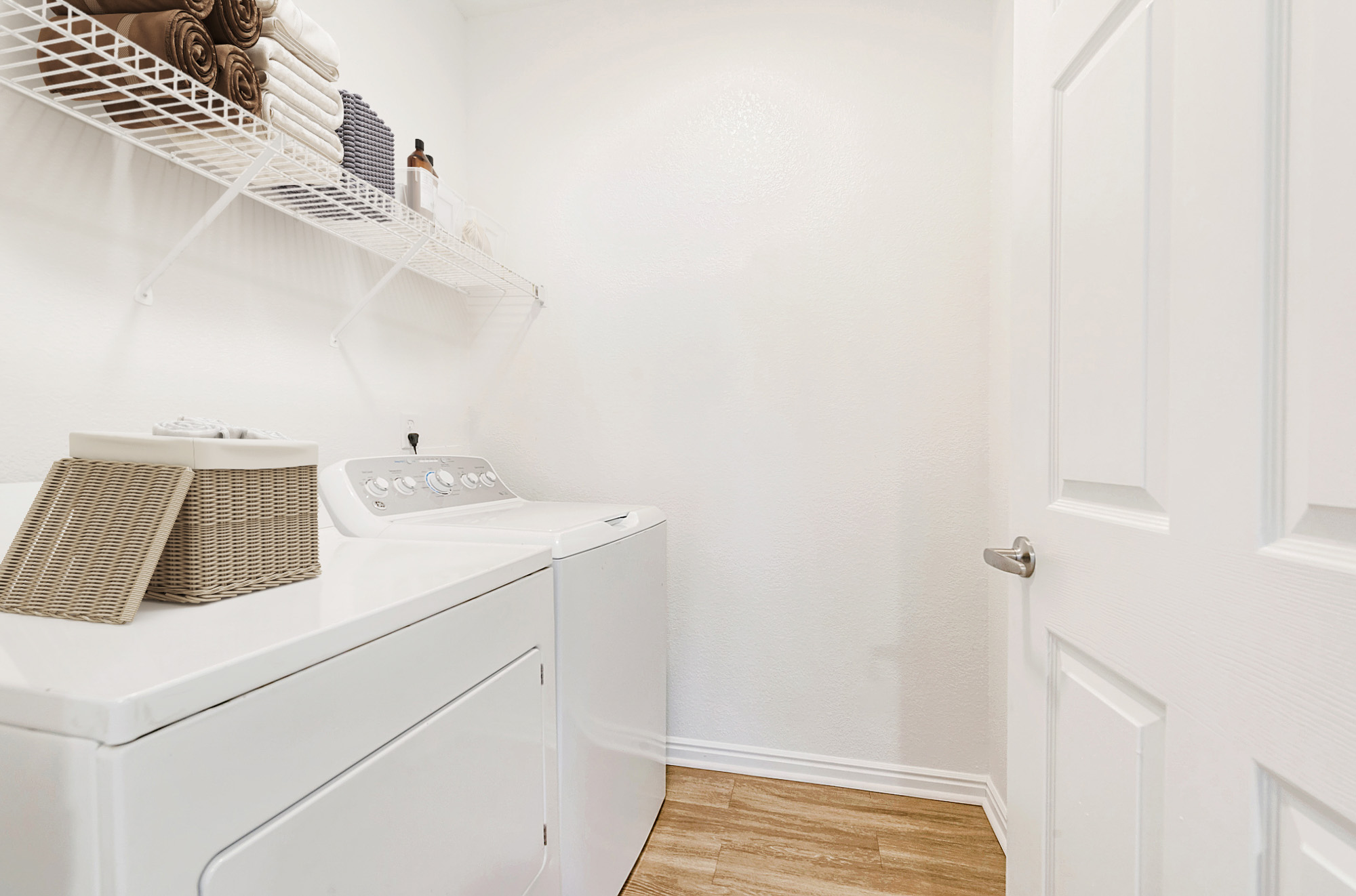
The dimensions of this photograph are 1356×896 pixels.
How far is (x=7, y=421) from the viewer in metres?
0.96

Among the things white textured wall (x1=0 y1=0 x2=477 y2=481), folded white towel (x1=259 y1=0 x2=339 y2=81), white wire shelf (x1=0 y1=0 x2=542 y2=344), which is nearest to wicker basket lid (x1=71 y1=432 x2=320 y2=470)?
white textured wall (x1=0 y1=0 x2=477 y2=481)

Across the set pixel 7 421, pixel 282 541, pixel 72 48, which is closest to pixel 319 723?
pixel 282 541

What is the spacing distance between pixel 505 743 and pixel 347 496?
0.69 metres

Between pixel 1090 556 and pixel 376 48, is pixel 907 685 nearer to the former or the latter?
pixel 1090 556

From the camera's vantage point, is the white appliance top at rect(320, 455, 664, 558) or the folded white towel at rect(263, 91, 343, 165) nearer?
the folded white towel at rect(263, 91, 343, 165)

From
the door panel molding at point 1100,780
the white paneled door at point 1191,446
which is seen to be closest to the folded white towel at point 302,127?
the white paneled door at point 1191,446

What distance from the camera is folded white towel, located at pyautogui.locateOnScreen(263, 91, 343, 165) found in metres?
1.11

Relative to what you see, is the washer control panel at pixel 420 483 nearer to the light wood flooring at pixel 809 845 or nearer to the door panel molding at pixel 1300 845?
the light wood flooring at pixel 809 845

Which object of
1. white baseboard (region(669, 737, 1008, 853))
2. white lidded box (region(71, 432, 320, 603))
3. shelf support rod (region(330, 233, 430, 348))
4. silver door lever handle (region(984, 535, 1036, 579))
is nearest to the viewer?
white lidded box (region(71, 432, 320, 603))

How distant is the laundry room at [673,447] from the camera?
496 millimetres

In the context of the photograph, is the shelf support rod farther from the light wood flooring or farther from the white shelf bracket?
the light wood flooring

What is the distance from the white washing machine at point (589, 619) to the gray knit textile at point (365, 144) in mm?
661

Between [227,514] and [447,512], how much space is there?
2.71 ft

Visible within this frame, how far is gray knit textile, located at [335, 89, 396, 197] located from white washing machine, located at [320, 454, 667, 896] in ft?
2.17
